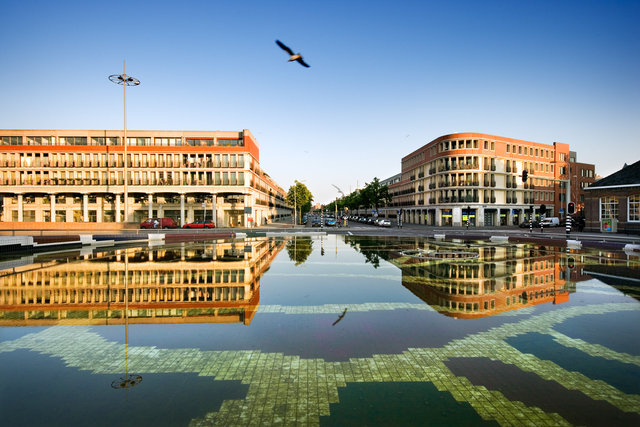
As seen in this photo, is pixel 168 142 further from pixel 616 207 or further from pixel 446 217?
pixel 616 207

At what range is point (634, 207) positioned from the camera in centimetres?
3500

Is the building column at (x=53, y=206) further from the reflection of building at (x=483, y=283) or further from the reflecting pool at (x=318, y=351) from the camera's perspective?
the reflection of building at (x=483, y=283)

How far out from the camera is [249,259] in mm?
18562

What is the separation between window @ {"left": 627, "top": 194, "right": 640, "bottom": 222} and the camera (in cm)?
3459

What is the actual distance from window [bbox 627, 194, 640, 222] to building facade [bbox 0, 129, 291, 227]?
176ft

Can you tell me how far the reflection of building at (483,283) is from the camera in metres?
9.42

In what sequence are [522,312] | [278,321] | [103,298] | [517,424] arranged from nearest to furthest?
[517,424] < [278,321] < [522,312] < [103,298]

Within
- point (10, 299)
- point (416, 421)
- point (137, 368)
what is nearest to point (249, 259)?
point (10, 299)

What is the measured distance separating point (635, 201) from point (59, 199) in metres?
90.8

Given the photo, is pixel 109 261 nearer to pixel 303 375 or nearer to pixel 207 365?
pixel 207 365

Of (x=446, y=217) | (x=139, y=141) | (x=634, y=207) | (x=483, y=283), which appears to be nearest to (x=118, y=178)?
(x=139, y=141)

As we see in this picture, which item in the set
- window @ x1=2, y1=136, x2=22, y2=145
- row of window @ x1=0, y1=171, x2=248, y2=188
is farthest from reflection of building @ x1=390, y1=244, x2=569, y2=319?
window @ x1=2, y1=136, x2=22, y2=145

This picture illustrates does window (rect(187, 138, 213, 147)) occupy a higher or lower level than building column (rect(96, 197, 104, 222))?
higher

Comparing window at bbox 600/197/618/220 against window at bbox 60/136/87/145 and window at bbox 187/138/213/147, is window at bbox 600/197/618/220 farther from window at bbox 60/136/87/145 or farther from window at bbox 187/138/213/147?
window at bbox 60/136/87/145
